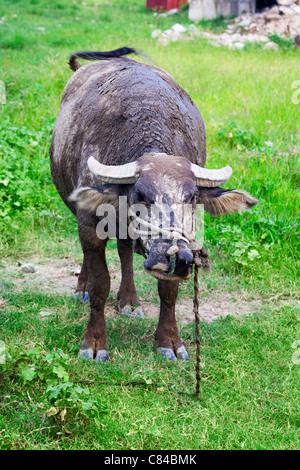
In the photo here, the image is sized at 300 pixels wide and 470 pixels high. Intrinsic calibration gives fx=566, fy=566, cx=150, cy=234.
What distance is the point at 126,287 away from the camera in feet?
14.1

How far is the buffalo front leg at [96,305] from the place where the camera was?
355cm

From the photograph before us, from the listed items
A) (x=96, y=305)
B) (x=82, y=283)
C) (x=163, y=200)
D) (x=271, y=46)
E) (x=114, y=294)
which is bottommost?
(x=114, y=294)

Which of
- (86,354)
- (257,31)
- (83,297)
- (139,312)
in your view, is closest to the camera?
(86,354)

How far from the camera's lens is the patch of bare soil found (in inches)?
167

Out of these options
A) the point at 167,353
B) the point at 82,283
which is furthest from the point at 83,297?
the point at 167,353

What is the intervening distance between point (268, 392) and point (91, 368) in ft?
3.42

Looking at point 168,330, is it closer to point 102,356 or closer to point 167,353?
point 167,353

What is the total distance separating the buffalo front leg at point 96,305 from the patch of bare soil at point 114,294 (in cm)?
61

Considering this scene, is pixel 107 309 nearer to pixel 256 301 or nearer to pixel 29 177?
pixel 256 301

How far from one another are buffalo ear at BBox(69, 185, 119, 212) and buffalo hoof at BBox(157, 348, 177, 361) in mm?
1051

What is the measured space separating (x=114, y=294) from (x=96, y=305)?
0.92 metres

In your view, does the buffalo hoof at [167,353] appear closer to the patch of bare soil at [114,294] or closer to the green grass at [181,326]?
the green grass at [181,326]

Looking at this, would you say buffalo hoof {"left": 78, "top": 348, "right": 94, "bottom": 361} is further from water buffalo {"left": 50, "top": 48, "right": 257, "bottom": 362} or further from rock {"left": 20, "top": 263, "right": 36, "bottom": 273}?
rock {"left": 20, "top": 263, "right": 36, "bottom": 273}
